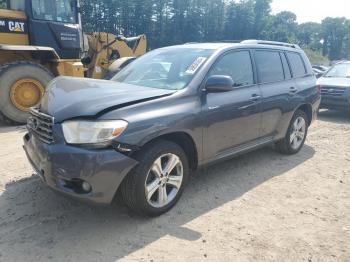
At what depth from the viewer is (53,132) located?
333 centimetres

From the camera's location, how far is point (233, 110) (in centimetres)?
436

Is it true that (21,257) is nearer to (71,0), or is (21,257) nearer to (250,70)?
(250,70)

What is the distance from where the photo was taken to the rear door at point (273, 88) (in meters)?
5.00

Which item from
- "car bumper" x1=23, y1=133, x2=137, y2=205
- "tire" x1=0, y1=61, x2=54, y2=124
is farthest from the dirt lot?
"tire" x1=0, y1=61, x2=54, y2=124

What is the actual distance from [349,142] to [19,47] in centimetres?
685

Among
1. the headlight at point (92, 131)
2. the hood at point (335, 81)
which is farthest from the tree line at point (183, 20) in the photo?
the headlight at point (92, 131)

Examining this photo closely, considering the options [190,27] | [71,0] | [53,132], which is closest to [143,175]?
[53,132]

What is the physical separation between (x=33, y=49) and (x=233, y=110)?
523 cm

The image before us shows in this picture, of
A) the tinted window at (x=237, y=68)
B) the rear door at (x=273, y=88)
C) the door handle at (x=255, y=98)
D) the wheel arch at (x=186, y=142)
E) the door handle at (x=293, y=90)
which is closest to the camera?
the wheel arch at (x=186, y=142)

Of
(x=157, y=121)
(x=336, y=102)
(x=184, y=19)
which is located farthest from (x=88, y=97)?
(x=184, y=19)

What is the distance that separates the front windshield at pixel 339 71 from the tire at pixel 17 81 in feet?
25.7

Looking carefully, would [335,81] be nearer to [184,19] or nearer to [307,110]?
[307,110]

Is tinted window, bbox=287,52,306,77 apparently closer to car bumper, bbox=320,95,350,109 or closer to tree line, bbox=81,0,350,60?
car bumper, bbox=320,95,350,109

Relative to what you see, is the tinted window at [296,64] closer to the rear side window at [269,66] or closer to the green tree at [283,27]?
the rear side window at [269,66]
